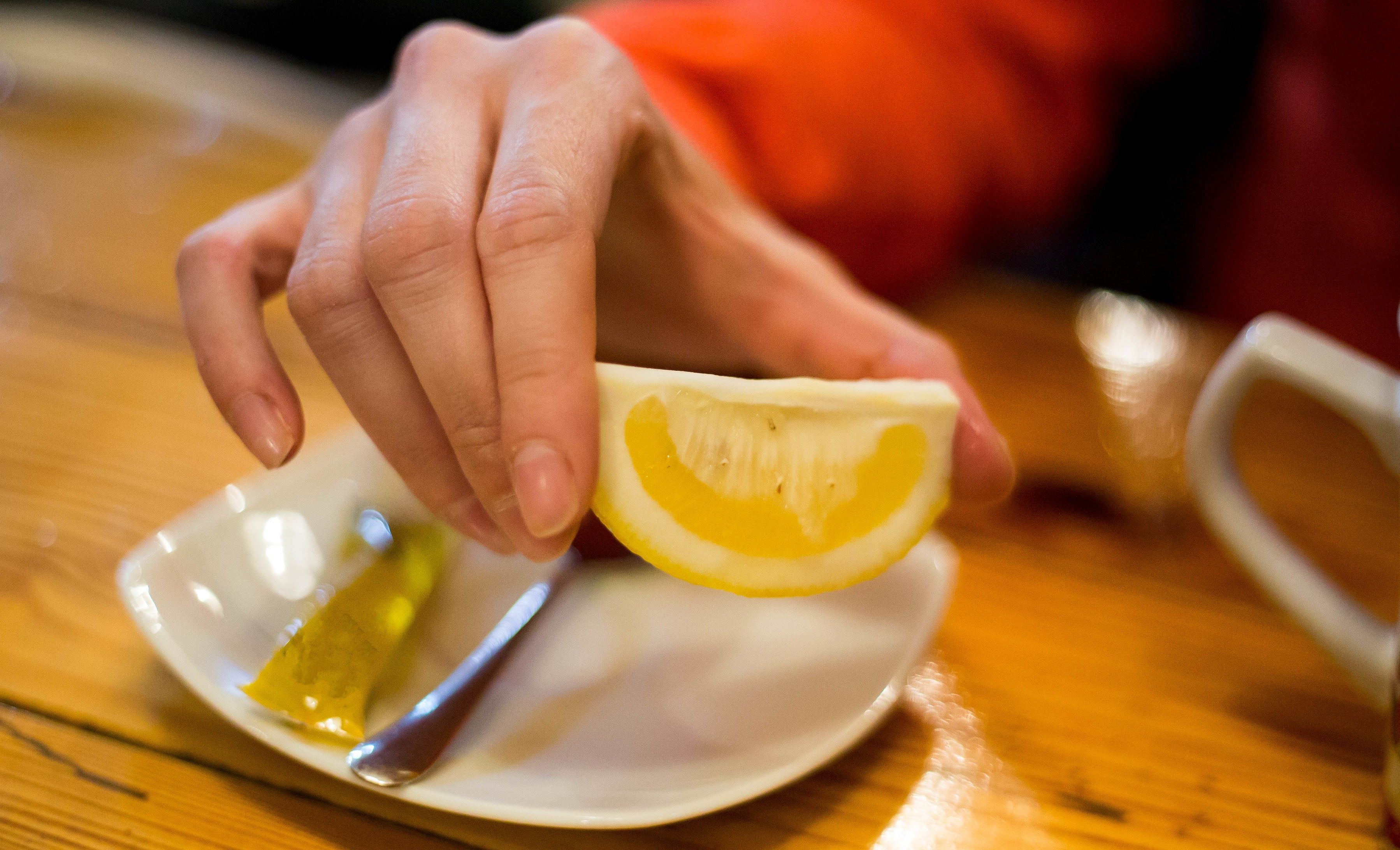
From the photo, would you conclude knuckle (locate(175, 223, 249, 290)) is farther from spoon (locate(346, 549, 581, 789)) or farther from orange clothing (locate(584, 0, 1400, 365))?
orange clothing (locate(584, 0, 1400, 365))

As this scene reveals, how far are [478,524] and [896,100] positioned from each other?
25.2 inches

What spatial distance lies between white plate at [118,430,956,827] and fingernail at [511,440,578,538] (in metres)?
0.11

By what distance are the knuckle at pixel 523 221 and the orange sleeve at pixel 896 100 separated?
41 cm

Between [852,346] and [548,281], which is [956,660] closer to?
[852,346]

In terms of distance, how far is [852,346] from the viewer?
0.53 metres

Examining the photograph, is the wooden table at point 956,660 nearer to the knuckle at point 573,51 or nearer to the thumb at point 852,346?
the thumb at point 852,346

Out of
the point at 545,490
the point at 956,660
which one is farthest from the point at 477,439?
the point at 956,660

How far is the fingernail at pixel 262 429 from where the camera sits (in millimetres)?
423

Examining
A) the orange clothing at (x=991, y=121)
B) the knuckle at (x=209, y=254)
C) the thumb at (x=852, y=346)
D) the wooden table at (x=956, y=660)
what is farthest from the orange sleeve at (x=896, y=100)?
the knuckle at (x=209, y=254)

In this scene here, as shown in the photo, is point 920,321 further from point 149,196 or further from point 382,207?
point 149,196

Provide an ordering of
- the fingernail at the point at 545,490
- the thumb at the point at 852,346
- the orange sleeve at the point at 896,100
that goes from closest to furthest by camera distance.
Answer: the fingernail at the point at 545,490, the thumb at the point at 852,346, the orange sleeve at the point at 896,100

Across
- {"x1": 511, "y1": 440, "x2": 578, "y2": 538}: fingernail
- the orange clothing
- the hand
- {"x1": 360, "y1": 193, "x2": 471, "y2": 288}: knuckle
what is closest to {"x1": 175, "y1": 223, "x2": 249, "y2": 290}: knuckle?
the hand

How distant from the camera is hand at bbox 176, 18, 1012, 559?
0.37 m

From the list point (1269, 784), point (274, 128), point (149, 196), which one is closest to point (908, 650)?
point (1269, 784)
